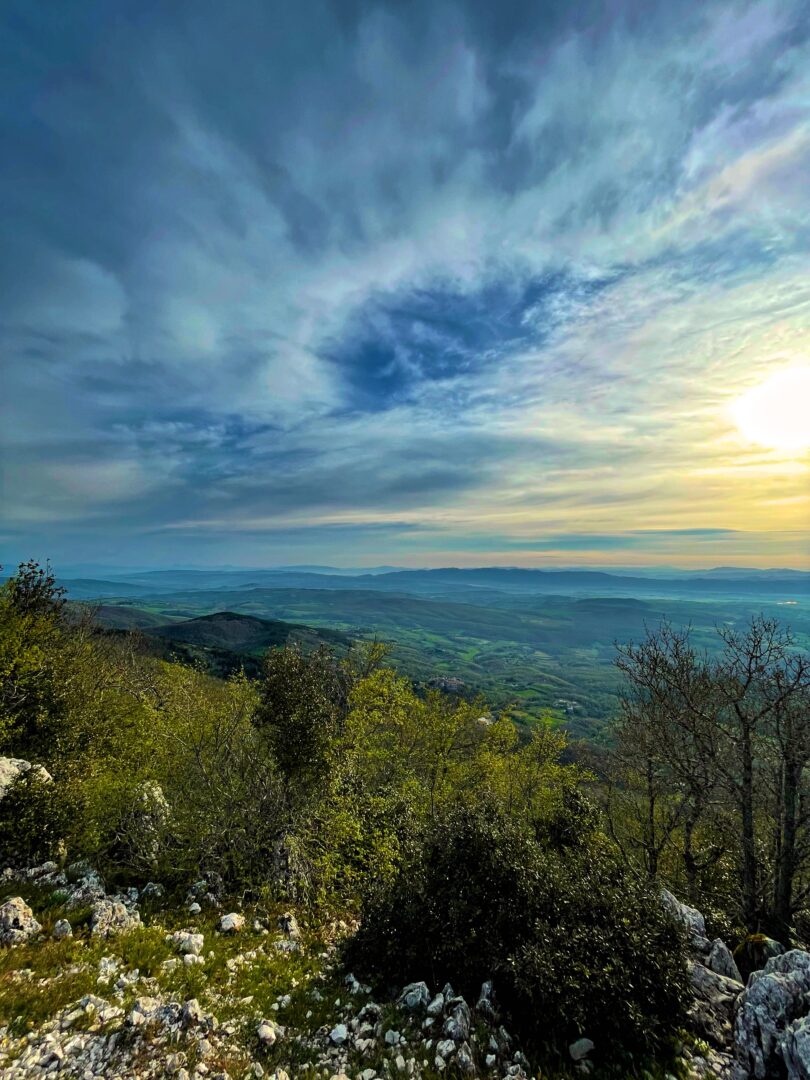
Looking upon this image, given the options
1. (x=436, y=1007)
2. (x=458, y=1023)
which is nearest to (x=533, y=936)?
(x=458, y=1023)

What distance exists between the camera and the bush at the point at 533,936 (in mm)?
10805

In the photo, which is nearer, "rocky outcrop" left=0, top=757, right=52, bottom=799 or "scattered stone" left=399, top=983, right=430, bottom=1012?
"scattered stone" left=399, top=983, right=430, bottom=1012

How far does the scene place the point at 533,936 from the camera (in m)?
12.6

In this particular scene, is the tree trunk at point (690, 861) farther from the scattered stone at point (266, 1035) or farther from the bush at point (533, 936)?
the scattered stone at point (266, 1035)

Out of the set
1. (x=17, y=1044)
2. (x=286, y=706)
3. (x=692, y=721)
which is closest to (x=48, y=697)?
(x=286, y=706)

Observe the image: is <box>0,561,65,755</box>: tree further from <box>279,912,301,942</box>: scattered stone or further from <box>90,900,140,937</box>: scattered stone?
<box>279,912,301,942</box>: scattered stone

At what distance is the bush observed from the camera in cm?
1080

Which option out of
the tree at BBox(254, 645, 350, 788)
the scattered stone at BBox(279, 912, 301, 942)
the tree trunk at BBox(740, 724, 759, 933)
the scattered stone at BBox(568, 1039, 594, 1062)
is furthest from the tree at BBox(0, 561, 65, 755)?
the tree trunk at BBox(740, 724, 759, 933)

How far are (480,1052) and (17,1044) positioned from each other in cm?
1025

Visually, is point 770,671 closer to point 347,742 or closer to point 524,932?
point 524,932

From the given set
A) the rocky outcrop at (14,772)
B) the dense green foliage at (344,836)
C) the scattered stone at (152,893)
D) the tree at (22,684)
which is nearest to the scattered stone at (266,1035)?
the dense green foliage at (344,836)

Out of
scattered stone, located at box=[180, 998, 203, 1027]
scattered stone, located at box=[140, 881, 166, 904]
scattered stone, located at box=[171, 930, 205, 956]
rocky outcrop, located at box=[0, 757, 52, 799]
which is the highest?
rocky outcrop, located at box=[0, 757, 52, 799]

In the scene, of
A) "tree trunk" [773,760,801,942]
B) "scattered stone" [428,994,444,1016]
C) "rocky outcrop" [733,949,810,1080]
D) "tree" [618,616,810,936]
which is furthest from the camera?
"tree" [618,616,810,936]

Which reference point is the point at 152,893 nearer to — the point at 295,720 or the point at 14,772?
the point at 295,720
